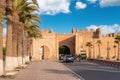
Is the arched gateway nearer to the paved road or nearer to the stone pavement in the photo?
the paved road

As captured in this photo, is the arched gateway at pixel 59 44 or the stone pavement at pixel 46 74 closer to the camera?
the stone pavement at pixel 46 74

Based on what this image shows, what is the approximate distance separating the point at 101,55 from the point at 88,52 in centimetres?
455

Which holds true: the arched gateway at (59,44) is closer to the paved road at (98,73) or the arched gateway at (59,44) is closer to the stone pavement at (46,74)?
the paved road at (98,73)

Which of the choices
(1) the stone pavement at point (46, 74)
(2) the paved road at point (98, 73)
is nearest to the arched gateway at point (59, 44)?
(2) the paved road at point (98, 73)

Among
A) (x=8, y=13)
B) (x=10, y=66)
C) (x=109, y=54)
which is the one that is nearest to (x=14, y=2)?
(x=8, y=13)

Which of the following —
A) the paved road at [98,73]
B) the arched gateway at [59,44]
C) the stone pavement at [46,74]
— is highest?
the arched gateway at [59,44]

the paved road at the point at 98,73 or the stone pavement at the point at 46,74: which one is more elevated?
the stone pavement at the point at 46,74

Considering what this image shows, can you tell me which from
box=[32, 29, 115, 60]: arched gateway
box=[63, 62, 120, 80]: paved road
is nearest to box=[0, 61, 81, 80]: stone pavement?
box=[63, 62, 120, 80]: paved road

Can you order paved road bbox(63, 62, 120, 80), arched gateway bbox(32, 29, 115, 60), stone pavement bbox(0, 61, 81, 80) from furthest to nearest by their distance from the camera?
1. arched gateway bbox(32, 29, 115, 60)
2. paved road bbox(63, 62, 120, 80)
3. stone pavement bbox(0, 61, 81, 80)

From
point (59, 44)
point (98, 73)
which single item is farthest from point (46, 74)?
point (59, 44)

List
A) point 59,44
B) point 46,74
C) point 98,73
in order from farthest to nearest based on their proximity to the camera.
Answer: point 59,44, point 98,73, point 46,74

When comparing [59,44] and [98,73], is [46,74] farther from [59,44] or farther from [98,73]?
[59,44]

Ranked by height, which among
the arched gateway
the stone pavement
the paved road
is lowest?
the paved road

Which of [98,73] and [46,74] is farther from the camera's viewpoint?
[98,73]
